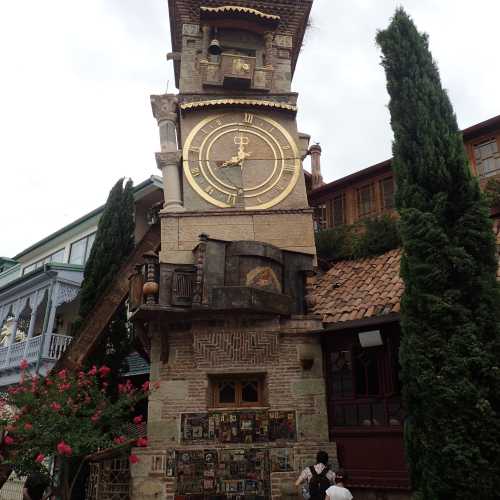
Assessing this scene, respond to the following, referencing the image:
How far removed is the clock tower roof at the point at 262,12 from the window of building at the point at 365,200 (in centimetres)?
466

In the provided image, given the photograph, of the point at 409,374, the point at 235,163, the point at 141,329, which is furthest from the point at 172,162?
the point at 409,374

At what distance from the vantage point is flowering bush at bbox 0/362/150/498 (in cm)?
924

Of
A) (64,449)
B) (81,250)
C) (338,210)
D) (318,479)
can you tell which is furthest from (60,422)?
(81,250)

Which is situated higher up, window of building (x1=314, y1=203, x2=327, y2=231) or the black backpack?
window of building (x1=314, y1=203, x2=327, y2=231)

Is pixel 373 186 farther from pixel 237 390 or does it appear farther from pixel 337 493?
pixel 337 493

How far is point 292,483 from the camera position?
9789 mm

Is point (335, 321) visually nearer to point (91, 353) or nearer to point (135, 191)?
point (91, 353)

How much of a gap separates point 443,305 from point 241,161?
20.9 feet

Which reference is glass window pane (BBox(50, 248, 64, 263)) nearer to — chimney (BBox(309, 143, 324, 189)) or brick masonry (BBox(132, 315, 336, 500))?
chimney (BBox(309, 143, 324, 189))

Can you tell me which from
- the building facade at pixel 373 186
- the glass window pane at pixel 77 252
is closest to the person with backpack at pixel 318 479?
the building facade at pixel 373 186

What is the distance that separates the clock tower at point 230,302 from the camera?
9938 millimetres

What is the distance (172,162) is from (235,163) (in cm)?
148

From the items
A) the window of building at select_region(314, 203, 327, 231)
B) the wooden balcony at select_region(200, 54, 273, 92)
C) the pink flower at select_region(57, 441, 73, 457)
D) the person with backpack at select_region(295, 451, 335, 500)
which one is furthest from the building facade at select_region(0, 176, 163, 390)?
the person with backpack at select_region(295, 451, 335, 500)

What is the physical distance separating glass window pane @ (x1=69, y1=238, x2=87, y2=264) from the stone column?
926 cm
